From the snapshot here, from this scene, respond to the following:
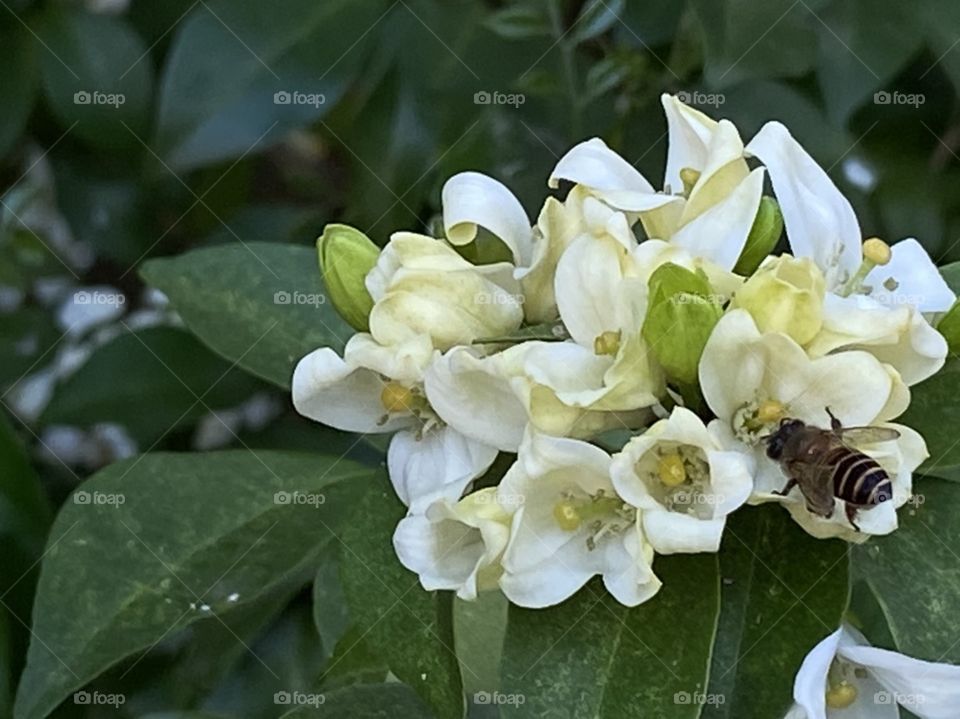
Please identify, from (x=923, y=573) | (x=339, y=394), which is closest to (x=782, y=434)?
(x=923, y=573)

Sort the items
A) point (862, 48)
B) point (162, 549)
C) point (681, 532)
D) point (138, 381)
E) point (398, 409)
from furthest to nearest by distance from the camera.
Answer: point (138, 381), point (862, 48), point (162, 549), point (398, 409), point (681, 532)

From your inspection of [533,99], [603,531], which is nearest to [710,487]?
[603,531]

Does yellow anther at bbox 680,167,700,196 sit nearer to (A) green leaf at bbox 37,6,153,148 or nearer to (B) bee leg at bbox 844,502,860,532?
(B) bee leg at bbox 844,502,860,532

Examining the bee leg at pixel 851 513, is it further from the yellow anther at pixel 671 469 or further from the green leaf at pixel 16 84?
the green leaf at pixel 16 84

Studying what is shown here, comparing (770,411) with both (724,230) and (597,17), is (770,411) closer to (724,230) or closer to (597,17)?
(724,230)

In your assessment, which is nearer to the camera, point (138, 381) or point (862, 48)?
point (862, 48)

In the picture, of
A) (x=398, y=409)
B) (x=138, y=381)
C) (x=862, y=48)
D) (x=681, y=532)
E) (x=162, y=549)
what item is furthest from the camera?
(x=138, y=381)

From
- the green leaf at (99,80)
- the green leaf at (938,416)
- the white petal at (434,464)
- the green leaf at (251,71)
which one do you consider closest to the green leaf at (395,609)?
the white petal at (434,464)

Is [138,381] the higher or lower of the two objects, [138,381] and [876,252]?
the lower

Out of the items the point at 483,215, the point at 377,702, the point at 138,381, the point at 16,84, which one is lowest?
the point at 138,381
